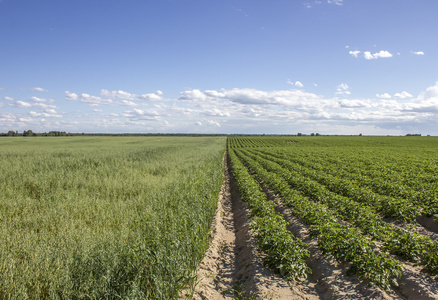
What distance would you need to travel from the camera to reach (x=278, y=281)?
16.7 feet

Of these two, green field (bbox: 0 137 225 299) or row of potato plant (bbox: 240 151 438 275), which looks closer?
green field (bbox: 0 137 225 299)

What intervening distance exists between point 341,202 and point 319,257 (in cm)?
384

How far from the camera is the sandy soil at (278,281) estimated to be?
4.63m

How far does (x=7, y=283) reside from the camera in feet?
11.0

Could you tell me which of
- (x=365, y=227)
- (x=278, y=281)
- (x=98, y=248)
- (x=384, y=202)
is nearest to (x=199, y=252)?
(x=278, y=281)

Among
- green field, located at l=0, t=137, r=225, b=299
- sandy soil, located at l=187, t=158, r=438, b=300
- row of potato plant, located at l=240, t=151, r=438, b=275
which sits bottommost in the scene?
sandy soil, located at l=187, t=158, r=438, b=300

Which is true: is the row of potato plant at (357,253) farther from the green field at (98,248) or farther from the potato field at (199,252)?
the green field at (98,248)

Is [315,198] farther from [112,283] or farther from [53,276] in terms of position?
[53,276]

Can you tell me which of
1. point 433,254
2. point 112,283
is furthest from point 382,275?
point 112,283

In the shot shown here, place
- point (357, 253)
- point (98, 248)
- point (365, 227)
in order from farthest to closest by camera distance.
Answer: point (365, 227)
point (357, 253)
point (98, 248)

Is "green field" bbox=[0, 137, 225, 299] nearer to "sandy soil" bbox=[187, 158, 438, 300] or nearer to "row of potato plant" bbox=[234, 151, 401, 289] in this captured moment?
"sandy soil" bbox=[187, 158, 438, 300]

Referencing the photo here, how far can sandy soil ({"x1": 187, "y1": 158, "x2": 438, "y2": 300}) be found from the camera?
463 cm

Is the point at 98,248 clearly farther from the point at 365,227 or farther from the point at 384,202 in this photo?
the point at 384,202

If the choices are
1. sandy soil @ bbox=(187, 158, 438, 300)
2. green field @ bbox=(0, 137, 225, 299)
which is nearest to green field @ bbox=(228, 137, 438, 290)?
sandy soil @ bbox=(187, 158, 438, 300)
